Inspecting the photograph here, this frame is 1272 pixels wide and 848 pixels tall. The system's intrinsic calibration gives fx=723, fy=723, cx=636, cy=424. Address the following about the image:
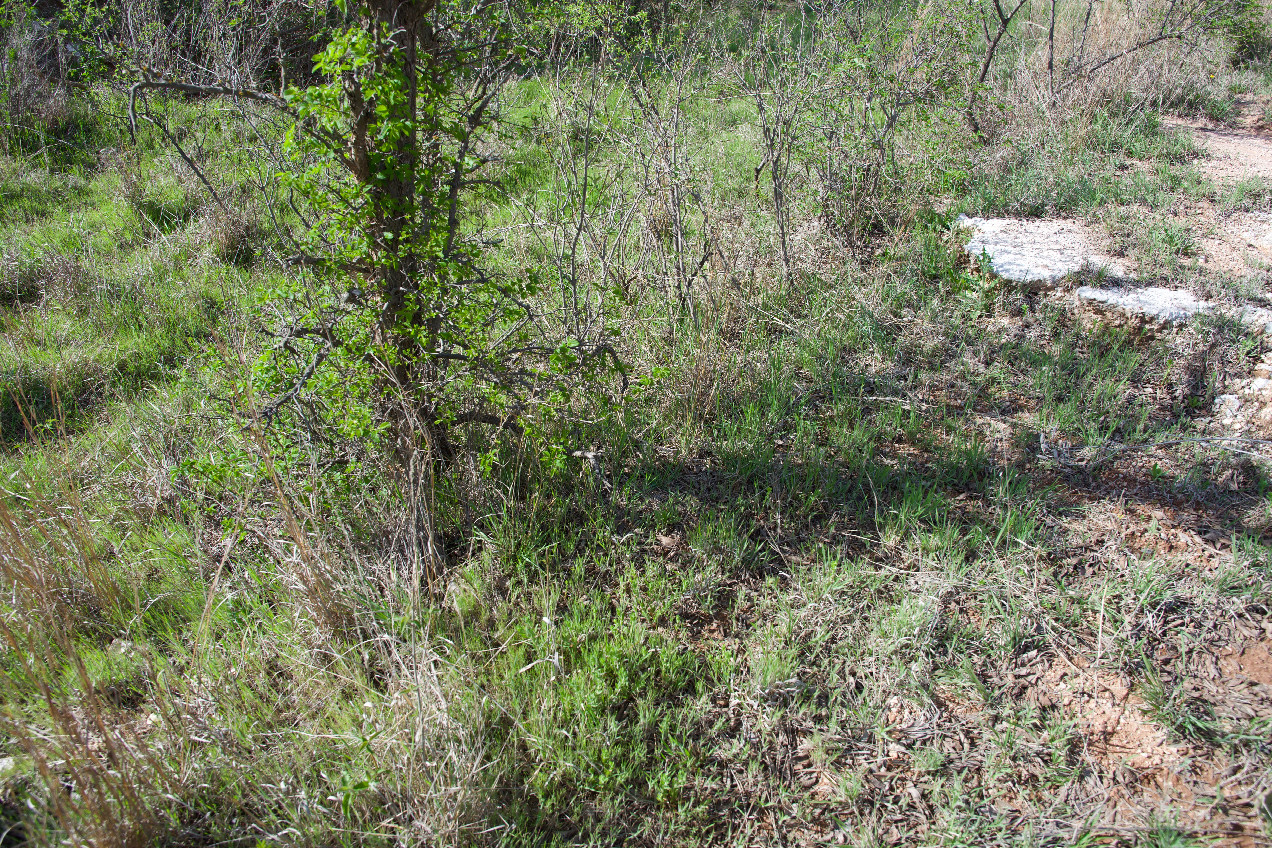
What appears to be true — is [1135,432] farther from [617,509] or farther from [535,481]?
[535,481]

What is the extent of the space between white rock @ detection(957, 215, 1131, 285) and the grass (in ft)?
0.54

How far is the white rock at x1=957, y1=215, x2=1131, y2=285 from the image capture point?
175 inches

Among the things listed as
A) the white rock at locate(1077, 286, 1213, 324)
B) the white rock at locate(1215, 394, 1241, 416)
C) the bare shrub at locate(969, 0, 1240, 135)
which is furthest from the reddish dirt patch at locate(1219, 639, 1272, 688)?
the bare shrub at locate(969, 0, 1240, 135)

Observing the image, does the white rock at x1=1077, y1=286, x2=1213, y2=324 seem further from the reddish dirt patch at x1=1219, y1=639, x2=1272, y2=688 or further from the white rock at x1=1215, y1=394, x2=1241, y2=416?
the reddish dirt patch at x1=1219, y1=639, x2=1272, y2=688

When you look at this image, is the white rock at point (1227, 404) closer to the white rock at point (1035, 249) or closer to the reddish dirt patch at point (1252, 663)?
the white rock at point (1035, 249)

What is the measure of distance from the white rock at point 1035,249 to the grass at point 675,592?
17 cm

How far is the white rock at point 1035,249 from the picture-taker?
4434 millimetres

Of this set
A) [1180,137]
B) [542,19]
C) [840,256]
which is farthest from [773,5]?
[542,19]

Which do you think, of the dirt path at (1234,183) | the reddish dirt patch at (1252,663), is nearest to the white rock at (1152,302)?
the dirt path at (1234,183)

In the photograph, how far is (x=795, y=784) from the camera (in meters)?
2.34

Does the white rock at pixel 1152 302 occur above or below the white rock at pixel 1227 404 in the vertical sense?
above

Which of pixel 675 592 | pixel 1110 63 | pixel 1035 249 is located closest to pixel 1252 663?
pixel 675 592

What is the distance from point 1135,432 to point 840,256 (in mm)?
2184

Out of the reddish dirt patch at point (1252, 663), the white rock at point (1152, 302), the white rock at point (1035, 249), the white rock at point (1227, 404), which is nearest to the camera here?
the reddish dirt patch at point (1252, 663)
